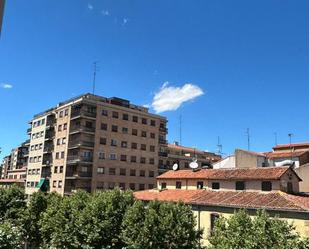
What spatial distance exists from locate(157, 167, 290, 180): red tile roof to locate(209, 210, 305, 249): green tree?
44.1ft

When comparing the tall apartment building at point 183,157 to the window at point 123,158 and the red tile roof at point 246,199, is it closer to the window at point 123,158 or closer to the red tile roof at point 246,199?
the window at point 123,158

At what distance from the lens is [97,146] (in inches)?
2505

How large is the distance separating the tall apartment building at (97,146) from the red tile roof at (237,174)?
21466 millimetres

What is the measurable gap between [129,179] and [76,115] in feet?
53.3

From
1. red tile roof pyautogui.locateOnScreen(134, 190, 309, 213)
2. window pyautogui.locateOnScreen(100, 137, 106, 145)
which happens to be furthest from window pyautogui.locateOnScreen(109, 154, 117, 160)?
red tile roof pyautogui.locateOnScreen(134, 190, 309, 213)

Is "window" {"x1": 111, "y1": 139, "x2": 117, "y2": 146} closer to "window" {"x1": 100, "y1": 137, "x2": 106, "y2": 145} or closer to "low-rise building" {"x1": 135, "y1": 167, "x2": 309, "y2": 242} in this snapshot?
"window" {"x1": 100, "y1": 137, "x2": 106, "y2": 145}

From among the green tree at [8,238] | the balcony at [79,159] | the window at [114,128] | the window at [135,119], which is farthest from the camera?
the window at [135,119]

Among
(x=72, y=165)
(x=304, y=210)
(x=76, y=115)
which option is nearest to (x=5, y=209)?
(x=72, y=165)

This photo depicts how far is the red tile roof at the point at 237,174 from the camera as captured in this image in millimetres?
34344

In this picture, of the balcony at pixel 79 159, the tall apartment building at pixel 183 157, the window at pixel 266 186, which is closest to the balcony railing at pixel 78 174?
the balcony at pixel 79 159

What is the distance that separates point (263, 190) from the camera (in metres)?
34.5

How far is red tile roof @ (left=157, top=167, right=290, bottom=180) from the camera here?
34.3m

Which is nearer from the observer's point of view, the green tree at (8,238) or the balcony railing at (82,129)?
the green tree at (8,238)

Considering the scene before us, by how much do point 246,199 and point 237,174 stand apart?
5.96 meters
